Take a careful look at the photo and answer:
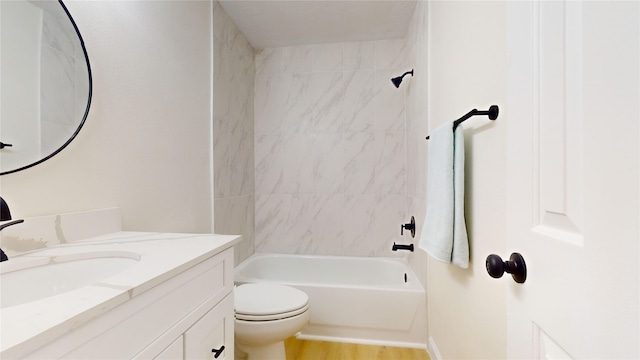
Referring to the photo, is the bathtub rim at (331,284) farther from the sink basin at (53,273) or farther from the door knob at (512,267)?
the door knob at (512,267)

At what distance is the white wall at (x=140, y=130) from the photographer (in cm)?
99

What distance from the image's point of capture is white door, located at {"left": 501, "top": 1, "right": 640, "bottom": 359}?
322 millimetres

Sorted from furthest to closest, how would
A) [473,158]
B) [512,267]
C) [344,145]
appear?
[344,145]
[473,158]
[512,267]

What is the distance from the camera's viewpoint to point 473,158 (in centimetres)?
111

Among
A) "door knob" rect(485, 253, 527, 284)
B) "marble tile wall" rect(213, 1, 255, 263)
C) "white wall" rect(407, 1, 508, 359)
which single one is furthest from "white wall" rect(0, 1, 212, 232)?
"white wall" rect(407, 1, 508, 359)

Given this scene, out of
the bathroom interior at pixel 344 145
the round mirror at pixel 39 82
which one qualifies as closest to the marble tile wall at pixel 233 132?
the bathroom interior at pixel 344 145

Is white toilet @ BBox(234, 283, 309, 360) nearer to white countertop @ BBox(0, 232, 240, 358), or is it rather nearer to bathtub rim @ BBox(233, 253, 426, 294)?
bathtub rim @ BBox(233, 253, 426, 294)

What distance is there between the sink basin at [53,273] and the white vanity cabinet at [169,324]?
191 millimetres

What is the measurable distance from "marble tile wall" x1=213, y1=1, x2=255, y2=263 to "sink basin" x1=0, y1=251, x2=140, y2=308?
1125 millimetres

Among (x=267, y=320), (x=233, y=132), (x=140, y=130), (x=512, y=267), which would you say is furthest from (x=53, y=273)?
(x=233, y=132)

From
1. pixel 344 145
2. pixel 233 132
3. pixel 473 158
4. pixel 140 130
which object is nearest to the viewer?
pixel 473 158

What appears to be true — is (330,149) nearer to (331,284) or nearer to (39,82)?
(331,284)

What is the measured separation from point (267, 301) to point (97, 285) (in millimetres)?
1112

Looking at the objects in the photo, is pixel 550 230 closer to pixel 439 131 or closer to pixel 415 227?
pixel 439 131
